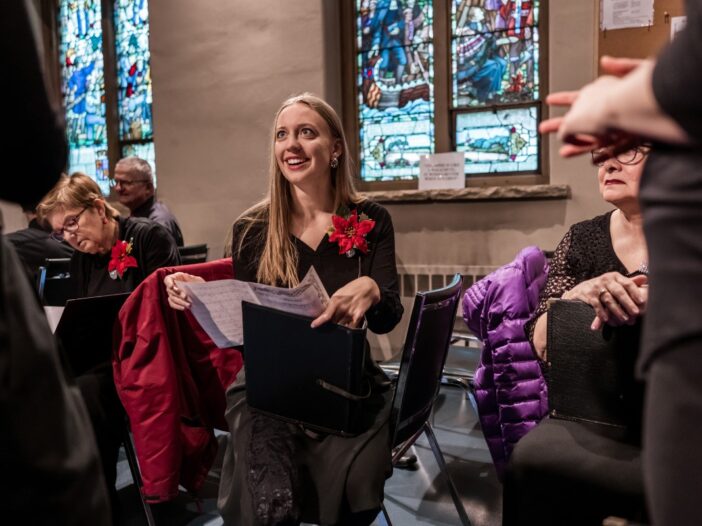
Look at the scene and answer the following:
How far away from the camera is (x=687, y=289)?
24.2 inches

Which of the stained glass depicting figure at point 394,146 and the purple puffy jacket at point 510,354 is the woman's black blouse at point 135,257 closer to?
the purple puffy jacket at point 510,354

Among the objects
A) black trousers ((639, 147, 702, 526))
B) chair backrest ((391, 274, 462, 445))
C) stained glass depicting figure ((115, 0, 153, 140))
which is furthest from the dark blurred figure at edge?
stained glass depicting figure ((115, 0, 153, 140))

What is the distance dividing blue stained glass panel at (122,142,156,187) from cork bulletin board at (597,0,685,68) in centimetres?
368

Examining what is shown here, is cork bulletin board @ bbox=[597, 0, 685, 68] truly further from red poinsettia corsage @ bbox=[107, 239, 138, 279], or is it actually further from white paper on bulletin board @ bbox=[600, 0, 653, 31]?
red poinsettia corsage @ bbox=[107, 239, 138, 279]

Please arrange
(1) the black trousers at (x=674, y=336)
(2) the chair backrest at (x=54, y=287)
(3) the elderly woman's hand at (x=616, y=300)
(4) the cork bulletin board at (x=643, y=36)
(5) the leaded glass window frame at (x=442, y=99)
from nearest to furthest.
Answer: (1) the black trousers at (x=674, y=336), (3) the elderly woman's hand at (x=616, y=300), (2) the chair backrest at (x=54, y=287), (4) the cork bulletin board at (x=643, y=36), (5) the leaded glass window frame at (x=442, y=99)

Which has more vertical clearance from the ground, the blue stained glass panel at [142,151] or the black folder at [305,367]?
the blue stained glass panel at [142,151]

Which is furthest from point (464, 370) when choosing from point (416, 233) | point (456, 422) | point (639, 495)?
point (416, 233)

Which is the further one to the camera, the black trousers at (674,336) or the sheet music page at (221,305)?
the sheet music page at (221,305)

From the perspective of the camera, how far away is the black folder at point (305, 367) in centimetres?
146

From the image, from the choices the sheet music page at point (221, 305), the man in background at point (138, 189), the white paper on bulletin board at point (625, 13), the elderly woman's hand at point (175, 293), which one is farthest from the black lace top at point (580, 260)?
the man in background at point (138, 189)

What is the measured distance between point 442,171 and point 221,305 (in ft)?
9.38

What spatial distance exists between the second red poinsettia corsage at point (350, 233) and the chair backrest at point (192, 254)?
1.63 metres

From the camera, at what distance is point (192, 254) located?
365 cm

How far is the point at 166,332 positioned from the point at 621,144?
61.8 inches
